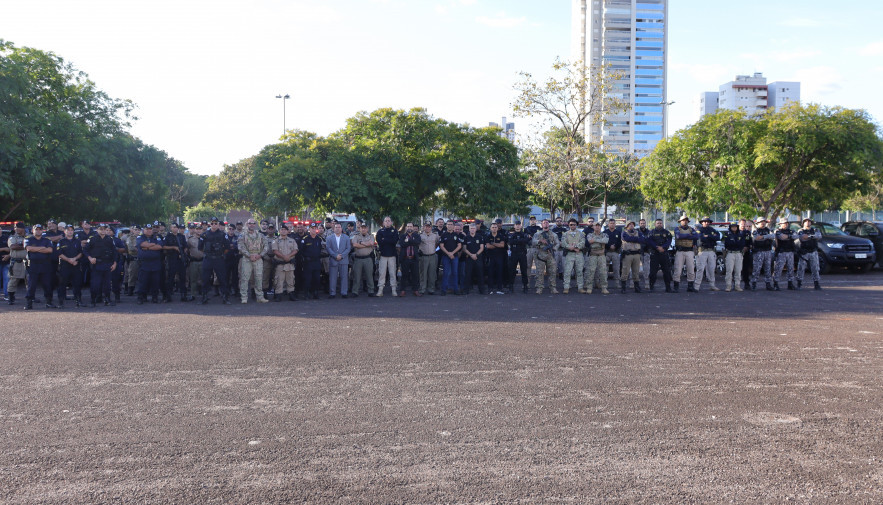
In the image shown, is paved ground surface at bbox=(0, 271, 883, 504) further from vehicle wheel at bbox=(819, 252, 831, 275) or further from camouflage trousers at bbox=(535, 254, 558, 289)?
vehicle wheel at bbox=(819, 252, 831, 275)

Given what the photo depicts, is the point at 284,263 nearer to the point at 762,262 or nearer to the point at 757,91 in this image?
the point at 762,262

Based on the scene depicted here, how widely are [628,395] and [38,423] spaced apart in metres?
5.32

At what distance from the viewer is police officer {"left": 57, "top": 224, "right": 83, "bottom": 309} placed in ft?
46.3

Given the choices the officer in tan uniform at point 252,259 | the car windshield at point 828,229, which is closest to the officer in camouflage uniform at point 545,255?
the officer in tan uniform at point 252,259

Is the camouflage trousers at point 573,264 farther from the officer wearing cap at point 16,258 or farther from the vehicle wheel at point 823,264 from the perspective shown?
the officer wearing cap at point 16,258

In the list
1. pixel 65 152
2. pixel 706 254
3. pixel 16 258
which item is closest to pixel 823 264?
pixel 706 254

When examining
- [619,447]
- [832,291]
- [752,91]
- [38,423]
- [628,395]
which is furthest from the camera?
[752,91]

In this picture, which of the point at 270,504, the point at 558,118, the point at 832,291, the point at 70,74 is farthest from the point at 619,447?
the point at 70,74

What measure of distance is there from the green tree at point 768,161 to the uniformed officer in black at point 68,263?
Answer: 23973 mm

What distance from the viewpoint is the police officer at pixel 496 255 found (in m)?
16.2

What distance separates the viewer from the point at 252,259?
48.2 feet

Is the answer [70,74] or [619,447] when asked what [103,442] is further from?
[70,74]

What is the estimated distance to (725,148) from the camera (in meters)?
27.9

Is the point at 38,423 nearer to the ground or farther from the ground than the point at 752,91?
nearer to the ground
